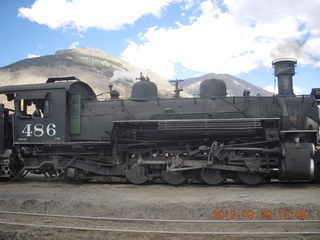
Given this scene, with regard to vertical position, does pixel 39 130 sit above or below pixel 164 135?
above

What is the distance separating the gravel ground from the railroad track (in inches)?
17.9

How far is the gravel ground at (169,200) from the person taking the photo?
6.48 metres

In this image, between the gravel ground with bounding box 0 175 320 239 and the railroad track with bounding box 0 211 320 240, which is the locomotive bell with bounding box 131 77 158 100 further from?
the railroad track with bounding box 0 211 320 240

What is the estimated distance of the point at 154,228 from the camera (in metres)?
5.73

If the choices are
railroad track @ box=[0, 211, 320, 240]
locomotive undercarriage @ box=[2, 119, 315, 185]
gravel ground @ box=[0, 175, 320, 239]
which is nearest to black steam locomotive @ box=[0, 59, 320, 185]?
locomotive undercarriage @ box=[2, 119, 315, 185]

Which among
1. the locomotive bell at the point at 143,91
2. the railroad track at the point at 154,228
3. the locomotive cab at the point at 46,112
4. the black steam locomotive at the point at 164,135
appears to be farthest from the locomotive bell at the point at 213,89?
the railroad track at the point at 154,228

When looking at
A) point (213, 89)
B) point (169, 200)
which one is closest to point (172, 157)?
point (169, 200)

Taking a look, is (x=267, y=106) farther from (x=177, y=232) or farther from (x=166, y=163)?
(x=177, y=232)

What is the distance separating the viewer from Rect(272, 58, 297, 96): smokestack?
10441 millimetres

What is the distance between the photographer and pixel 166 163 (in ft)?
31.3

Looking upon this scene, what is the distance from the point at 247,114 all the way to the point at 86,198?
18.0ft

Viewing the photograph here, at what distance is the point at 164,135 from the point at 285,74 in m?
4.73

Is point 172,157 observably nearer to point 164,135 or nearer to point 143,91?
point 164,135

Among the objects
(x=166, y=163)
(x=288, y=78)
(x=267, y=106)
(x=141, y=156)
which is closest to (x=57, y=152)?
(x=141, y=156)
